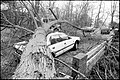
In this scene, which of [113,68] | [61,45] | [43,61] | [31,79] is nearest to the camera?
[31,79]

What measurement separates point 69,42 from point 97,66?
84.6 inches

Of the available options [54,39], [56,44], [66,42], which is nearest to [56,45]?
[56,44]

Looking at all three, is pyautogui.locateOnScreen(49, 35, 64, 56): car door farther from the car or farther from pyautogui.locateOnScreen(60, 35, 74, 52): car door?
pyautogui.locateOnScreen(60, 35, 74, 52): car door

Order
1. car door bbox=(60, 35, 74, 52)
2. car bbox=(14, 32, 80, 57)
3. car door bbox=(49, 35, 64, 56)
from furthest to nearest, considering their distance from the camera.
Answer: car door bbox=(60, 35, 74, 52) < car door bbox=(49, 35, 64, 56) < car bbox=(14, 32, 80, 57)

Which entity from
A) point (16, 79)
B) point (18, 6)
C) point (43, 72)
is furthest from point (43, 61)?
point (18, 6)

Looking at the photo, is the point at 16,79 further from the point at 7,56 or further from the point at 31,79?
the point at 7,56

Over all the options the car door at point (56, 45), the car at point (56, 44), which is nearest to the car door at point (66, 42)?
the car at point (56, 44)

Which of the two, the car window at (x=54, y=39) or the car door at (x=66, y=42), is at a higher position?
the car window at (x=54, y=39)

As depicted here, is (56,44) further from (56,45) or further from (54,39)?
(54,39)

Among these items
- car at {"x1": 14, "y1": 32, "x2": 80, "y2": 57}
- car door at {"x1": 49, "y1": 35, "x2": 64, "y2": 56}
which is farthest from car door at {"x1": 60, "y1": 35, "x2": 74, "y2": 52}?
car door at {"x1": 49, "y1": 35, "x2": 64, "y2": 56}

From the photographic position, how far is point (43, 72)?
74 centimetres

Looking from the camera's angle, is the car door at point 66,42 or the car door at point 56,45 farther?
the car door at point 66,42

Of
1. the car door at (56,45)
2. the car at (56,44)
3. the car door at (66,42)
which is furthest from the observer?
the car door at (66,42)

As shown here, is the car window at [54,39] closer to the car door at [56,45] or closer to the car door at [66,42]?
the car door at [56,45]
